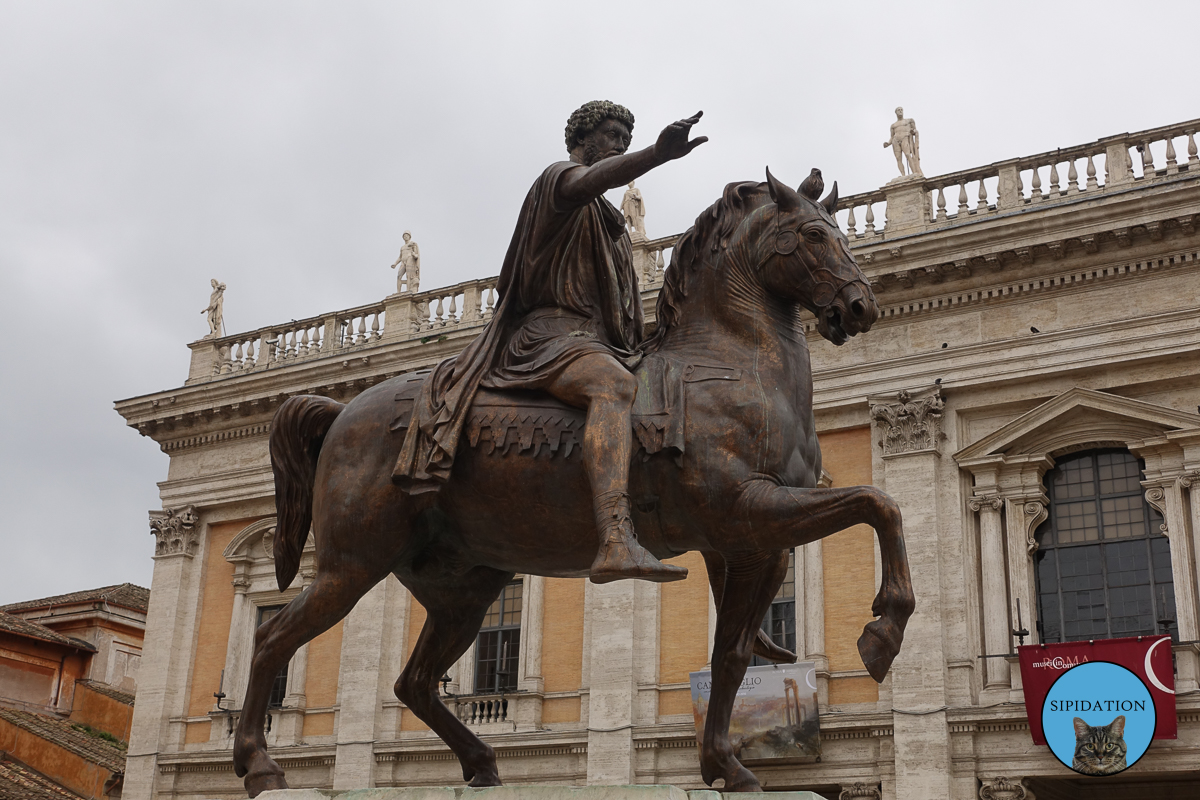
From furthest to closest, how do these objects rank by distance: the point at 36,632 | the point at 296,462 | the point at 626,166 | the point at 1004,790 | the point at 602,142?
the point at 36,632 < the point at 1004,790 < the point at 296,462 < the point at 602,142 < the point at 626,166

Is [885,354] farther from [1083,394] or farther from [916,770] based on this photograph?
[916,770]

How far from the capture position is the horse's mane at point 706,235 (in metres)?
5.01

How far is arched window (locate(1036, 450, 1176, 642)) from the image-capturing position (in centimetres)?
1719

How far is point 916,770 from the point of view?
17.3 m

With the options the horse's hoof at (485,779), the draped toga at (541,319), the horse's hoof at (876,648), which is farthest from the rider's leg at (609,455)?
the horse's hoof at (485,779)

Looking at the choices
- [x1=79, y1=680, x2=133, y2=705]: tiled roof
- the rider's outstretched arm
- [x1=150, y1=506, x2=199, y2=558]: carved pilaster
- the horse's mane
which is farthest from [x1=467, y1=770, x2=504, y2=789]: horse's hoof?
[x1=79, y1=680, x2=133, y2=705]: tiled roof

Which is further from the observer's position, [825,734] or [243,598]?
[243,598]

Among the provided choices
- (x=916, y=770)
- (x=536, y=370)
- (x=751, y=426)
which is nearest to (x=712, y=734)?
(x=751, y=426)

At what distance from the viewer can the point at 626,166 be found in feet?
15.4

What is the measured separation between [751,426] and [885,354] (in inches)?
604

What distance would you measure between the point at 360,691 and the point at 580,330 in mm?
18075

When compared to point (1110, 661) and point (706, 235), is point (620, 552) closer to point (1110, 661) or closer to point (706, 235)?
point (706, 235)

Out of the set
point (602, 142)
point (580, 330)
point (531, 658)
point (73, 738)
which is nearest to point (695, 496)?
point (580, 330)

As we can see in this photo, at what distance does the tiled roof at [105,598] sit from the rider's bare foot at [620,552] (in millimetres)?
31013
